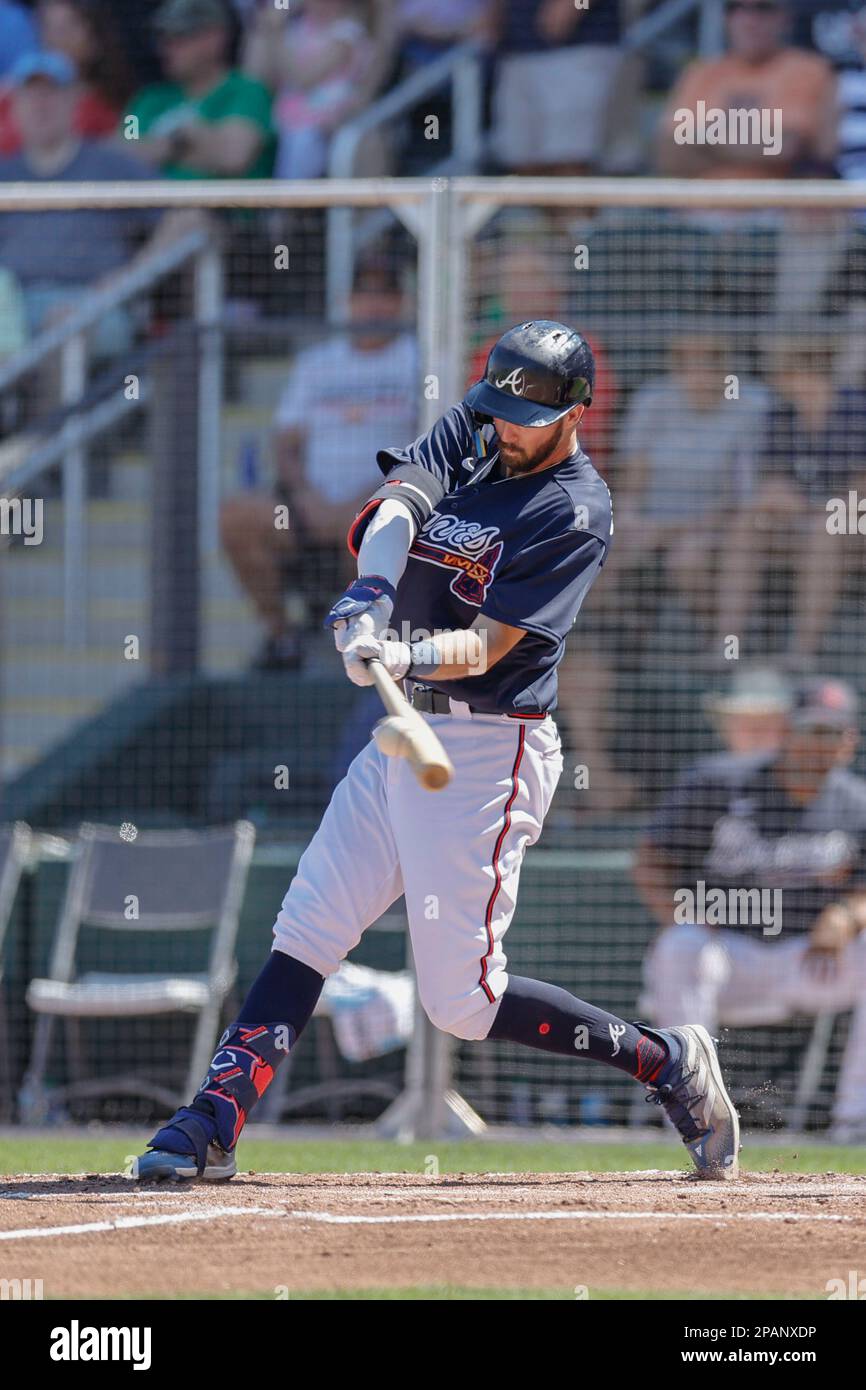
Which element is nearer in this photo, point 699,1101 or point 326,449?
point 699,1101

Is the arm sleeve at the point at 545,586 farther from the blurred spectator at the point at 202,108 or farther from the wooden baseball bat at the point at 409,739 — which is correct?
the blurred spectator at the point at 202,108

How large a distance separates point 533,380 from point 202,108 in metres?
7.21

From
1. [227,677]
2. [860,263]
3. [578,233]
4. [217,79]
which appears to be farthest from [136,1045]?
[217,79]

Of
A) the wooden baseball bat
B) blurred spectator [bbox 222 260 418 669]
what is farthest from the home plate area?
blurred spectator [bbox 222 260 418 669]

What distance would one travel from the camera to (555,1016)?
16.0 ft

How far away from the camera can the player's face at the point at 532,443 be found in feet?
15.5

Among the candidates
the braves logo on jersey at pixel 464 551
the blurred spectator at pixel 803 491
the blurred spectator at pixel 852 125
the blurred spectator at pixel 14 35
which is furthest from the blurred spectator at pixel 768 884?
the blurred spectator at pixel 14 35

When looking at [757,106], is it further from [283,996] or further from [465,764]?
[283,996]

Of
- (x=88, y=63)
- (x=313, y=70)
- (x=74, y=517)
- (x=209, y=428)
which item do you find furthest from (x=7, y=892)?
(x=88, y=63)

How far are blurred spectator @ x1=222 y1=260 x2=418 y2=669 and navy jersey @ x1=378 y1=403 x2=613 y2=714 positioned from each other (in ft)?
13.9

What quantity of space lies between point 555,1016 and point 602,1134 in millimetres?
2955

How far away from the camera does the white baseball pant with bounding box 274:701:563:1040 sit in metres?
4.73

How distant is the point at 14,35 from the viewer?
1220 cm

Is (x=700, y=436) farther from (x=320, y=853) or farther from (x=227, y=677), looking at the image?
(x=320, y=853)
